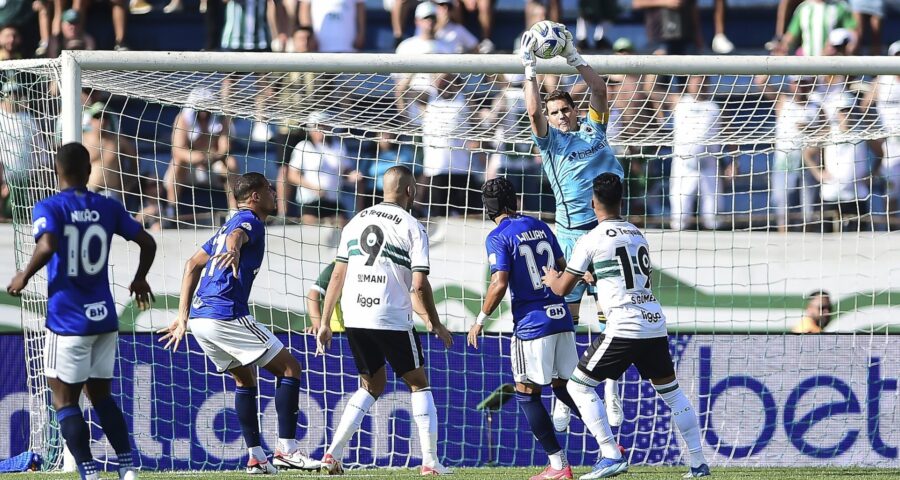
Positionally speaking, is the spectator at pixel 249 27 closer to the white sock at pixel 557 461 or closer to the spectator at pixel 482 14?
the spectator at pixel 482 14

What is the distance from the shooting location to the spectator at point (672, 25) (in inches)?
582

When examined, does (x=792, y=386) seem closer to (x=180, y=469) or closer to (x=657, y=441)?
(x=657, y=441)

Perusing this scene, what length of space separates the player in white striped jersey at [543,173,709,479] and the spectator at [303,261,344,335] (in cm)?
218

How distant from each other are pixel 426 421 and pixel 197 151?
4.47 m

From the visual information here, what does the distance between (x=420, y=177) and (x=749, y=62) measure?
13.0 ft

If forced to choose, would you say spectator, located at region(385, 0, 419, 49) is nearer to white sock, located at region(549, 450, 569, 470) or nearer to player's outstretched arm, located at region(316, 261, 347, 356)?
player's outstretched arm, located at region(316, 261, 347, 356)

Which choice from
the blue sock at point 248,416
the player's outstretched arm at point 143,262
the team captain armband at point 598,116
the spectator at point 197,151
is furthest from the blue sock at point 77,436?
the spectator at point 197,151

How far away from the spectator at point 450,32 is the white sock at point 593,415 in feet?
23.5

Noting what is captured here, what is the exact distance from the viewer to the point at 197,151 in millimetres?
11859

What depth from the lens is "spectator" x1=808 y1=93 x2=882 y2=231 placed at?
36.4 ft

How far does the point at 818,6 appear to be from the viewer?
14.5 meters

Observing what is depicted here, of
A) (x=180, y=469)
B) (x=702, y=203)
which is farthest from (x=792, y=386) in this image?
(x=180, y=469)

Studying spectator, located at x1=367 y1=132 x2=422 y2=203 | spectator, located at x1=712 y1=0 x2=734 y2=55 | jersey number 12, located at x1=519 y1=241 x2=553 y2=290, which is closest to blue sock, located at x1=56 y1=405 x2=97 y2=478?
jersey number 12, located at x1=519 y1=241 x2=553 y2=290

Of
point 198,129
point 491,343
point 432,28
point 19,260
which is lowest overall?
point 491,343
